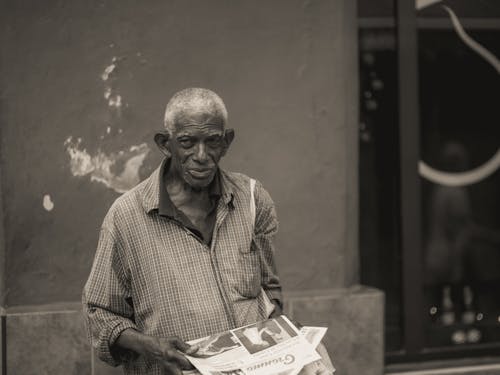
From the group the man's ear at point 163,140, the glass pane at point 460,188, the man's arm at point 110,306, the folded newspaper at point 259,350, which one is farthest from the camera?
the glass pane at point 460,188

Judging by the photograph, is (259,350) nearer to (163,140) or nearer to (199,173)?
(199,173)

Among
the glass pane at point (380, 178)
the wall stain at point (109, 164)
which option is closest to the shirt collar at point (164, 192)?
the wall stain at point (109, 164)

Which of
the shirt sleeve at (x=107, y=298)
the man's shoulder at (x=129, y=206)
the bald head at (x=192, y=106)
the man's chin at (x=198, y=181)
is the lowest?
the shirt sleeve at (x=107, y=298)

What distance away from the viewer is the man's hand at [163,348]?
2.55 meters

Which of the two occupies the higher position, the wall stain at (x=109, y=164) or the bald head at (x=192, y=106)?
the bald head at (x=192, y=106)

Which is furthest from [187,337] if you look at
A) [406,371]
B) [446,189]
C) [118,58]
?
[446,189]

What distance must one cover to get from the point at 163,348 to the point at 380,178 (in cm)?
321

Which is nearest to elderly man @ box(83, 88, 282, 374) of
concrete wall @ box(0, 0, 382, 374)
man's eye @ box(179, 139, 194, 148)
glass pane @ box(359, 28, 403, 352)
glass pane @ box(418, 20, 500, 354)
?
man's eye @ box(179, 139, 194, 148)

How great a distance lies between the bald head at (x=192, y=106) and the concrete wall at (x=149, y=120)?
A: 1.76 m

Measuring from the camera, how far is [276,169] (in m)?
4.80

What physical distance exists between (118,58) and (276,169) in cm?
119

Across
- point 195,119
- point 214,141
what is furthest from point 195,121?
point 214,141

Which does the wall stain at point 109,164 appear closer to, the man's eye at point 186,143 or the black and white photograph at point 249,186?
the black and white photograph at point 249,186

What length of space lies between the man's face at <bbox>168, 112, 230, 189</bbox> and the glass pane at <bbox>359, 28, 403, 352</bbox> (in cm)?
277
